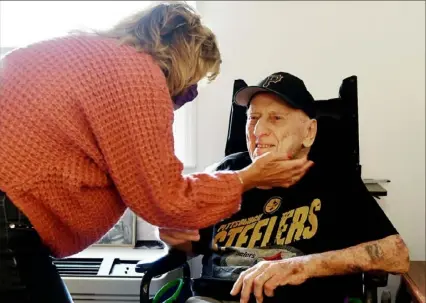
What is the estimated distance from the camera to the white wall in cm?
234

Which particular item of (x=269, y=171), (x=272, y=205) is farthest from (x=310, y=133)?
(x=269, y=171)

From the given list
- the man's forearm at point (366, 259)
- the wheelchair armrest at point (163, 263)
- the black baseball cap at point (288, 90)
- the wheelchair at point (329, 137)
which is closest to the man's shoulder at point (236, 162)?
the wheelchair at point (329, 137)

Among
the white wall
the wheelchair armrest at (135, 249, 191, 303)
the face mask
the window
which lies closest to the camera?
the face mask

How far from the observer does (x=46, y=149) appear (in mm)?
1143

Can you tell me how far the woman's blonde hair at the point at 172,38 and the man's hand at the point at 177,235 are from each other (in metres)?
0.39

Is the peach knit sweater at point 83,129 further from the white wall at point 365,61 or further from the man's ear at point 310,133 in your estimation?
the white wall at point 365,61

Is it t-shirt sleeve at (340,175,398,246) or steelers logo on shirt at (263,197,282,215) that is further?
steelers logo on shirt at (263,197,282,215)

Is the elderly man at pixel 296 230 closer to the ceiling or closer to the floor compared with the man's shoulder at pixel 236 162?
closer to the floor

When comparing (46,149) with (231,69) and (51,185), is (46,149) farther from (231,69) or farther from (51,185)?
(231,69)

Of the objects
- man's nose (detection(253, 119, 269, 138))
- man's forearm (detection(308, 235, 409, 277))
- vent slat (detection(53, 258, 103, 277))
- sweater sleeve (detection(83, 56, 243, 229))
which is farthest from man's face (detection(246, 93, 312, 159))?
vent slat (detection(53, 258, 103, 277))

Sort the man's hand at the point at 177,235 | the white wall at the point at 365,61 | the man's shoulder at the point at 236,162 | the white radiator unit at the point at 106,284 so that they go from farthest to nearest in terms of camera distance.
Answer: the white wall at the point at 365,61
the white radiator unit at the point at 106,284
the man's shoulder at the point at 236,162
the man's hand at the point at 177,235

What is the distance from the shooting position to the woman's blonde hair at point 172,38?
122 cm

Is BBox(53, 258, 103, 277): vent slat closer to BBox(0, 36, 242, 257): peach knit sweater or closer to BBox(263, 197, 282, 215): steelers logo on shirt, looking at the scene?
BBox(263, 197, 282, 215): steelers logo on shirt

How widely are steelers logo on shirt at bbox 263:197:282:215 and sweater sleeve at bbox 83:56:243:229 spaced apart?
50 centimetres
